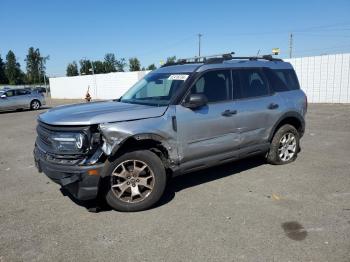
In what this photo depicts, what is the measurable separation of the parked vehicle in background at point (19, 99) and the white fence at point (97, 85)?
8658 mm

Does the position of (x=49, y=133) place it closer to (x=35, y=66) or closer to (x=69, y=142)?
(x=69, y=142)

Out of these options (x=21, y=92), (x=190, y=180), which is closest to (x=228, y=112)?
(x=190, y=180)

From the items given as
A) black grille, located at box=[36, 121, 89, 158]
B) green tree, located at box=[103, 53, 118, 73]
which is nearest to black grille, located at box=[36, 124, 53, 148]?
black grille, located at box=[36, 121, 89, 158]

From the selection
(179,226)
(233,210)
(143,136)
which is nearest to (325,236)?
(233,210)

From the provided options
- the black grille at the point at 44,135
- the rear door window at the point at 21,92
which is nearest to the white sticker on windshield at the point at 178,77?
the black grille at the point at 44,135

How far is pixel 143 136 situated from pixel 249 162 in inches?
120

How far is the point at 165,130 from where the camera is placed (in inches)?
183

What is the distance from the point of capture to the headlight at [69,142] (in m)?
4.14

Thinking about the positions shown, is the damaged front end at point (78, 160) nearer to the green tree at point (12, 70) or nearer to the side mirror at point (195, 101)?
the side mirror at point (195, 101)

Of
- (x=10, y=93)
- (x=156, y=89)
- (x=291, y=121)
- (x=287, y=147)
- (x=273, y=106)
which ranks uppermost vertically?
(x=156, y=89)

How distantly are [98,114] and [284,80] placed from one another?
12.6 feet

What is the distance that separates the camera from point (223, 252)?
11.2ft

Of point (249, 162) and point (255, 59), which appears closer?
point (255, 59)

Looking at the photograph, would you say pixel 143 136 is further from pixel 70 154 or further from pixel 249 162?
pixel 249 162
